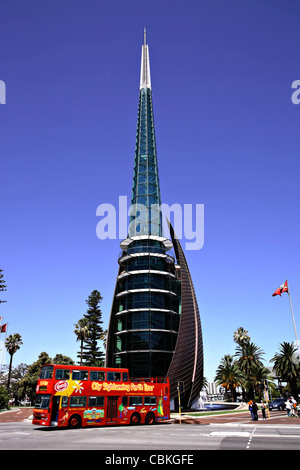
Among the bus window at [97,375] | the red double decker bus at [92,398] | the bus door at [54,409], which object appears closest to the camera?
the bus door at [54,409]

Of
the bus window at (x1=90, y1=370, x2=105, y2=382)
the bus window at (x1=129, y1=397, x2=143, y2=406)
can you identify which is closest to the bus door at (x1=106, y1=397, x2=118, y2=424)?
the bus window at (x1=129, y1=397, x2=143, y2=406)

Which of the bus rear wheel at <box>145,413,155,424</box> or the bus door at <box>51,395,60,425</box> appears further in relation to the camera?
the bus rear wheel at <box>145,413,155,424</box>

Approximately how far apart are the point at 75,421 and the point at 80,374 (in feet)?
9.76

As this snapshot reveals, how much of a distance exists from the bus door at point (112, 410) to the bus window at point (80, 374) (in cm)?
275

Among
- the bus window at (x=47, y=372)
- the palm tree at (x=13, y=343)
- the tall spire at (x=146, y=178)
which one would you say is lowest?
the bus window at (x=47, y=372)

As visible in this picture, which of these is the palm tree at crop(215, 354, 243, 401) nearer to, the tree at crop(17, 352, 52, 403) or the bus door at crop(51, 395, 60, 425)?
the tree at crop(17, 352, 52, 403)

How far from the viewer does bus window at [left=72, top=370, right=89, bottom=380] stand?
76.9ft

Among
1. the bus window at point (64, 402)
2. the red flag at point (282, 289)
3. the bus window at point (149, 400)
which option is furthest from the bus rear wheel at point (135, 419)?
the red flag at point (282, 289)

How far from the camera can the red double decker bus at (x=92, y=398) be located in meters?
22.2

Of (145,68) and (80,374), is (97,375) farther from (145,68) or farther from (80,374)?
(145,68)

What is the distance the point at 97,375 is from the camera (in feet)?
81.1

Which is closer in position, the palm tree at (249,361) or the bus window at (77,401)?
the bus window at (77,401)

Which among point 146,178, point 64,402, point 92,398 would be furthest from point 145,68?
point 64,402

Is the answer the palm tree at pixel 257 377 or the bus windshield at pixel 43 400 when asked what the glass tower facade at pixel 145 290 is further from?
the bus windshield at pixel 43 400
